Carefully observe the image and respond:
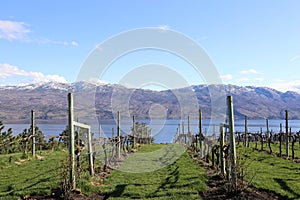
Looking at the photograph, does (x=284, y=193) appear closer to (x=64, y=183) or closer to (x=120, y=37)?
(x=64, y=183)

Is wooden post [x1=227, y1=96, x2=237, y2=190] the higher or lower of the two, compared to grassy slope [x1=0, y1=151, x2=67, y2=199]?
higher

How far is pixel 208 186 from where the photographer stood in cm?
865

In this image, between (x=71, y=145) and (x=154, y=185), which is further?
(x=154, y=185)

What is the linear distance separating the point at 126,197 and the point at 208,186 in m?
2.38

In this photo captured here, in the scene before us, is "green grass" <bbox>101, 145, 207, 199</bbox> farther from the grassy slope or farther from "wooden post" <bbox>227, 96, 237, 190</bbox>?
the grassy slope

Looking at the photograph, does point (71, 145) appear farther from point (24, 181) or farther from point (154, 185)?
point (154, 185)

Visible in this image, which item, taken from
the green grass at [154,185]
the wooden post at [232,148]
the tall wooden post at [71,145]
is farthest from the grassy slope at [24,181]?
the wooden post at [232,148]

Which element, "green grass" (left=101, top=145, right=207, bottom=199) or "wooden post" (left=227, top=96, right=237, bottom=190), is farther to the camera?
"green grass" (left=101, top=145, right=207, bottom=199)

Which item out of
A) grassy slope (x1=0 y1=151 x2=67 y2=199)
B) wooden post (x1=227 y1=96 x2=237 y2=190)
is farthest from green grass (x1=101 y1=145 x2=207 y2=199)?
grassy slope (x1=0 y1=151 x2=67 y2=199)

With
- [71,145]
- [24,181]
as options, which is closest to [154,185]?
[71,145]

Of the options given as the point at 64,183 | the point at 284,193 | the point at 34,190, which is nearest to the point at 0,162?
the point at 34,190

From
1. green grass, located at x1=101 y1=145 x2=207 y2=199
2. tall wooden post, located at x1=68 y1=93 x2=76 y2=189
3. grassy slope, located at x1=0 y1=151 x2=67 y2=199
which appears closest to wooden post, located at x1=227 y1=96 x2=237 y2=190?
green grass, located at x1=101 y1=145 x2=207 y2=199

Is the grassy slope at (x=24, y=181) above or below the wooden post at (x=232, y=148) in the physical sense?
below

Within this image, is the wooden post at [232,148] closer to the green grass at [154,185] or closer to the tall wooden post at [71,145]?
the green grass at [154,185]
